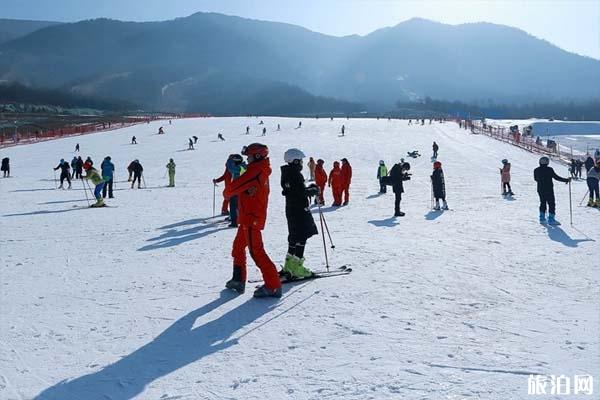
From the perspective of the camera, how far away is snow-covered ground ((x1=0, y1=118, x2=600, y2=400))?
3.52 m

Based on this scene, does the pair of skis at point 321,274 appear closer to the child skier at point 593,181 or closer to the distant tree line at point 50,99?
the child skier at point 593,181

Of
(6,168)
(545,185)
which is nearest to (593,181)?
(545,185)

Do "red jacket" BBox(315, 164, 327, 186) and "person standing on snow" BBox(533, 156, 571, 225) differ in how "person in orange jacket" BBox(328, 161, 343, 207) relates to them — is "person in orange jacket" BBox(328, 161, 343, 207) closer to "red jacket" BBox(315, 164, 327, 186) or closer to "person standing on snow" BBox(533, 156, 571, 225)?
"red jacket" BBox(315, 164, 327, 186)

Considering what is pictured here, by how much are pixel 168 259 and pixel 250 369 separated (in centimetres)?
373

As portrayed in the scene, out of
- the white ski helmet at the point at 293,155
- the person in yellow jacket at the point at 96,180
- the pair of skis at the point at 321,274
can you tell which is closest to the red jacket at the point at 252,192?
the white ski helmet at the point at 293,155

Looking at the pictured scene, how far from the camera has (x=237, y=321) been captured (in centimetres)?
462

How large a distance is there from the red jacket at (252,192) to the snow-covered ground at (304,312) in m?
0.82

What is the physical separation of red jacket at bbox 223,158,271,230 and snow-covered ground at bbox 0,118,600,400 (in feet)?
2.69

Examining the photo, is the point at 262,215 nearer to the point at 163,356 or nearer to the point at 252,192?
the point at 252,192

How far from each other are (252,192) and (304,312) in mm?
1180

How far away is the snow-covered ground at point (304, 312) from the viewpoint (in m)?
Result: 3.52

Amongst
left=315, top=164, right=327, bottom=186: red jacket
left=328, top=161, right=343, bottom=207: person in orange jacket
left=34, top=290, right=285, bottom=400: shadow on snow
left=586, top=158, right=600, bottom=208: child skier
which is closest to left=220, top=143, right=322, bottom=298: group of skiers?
left=34, top=290, right=285, bottom=400: shadow on snow

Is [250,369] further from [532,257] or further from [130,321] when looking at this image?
[532,257]

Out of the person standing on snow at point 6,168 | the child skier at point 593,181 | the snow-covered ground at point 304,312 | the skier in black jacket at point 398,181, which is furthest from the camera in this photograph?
the person standing on snow at point 6,168
